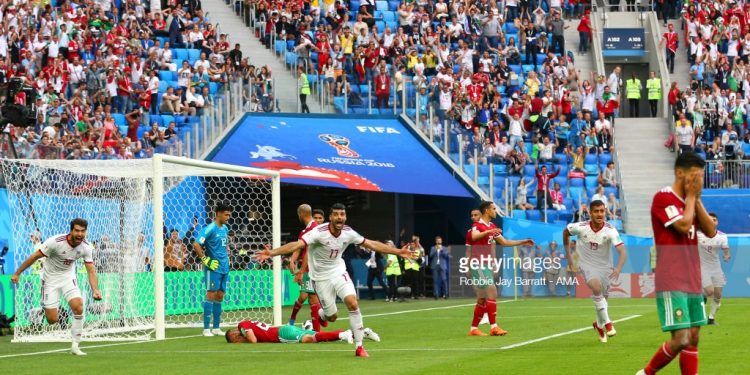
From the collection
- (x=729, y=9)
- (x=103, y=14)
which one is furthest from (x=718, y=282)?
(x=729, y=9)

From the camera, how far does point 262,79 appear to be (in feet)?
133

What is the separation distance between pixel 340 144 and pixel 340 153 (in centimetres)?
51

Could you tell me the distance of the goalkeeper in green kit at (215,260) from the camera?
24.3m

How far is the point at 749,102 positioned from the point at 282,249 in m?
30.8

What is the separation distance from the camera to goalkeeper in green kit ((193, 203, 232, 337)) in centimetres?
2431

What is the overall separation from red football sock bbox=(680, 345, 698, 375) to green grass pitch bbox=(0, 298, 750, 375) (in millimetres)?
3186

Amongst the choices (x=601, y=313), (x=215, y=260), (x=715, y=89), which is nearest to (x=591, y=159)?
Result: (x=715, y=89)

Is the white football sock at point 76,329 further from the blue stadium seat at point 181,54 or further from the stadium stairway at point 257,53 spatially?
the blue stadium seat at point 181,54

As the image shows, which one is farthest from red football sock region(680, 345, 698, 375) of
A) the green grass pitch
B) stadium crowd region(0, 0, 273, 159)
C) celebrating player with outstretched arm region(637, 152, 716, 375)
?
stadium crowd region(0, 0, 273, 159)

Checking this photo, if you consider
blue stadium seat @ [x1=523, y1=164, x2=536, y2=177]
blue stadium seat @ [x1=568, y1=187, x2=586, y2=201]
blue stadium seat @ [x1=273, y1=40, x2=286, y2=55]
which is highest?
blue stadium seat @ [x1=273, y1=40, x2=286, y2=55]

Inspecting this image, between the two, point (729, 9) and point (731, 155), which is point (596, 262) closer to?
point (731, 155)

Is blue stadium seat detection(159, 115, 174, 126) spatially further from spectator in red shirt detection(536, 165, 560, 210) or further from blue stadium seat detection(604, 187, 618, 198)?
blue stadium seat detection(604, 187, 618, 198)

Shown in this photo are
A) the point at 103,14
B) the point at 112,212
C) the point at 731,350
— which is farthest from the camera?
the point at 103,14

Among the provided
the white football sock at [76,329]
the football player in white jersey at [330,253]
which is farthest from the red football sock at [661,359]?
the white football sock at [76,329]
